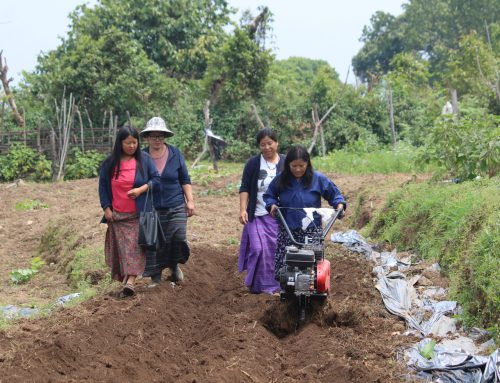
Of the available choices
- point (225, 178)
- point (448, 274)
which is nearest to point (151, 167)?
point (448, 274)

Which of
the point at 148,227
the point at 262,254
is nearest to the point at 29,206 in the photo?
the point at 148,227

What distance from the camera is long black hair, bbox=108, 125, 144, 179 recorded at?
656cm

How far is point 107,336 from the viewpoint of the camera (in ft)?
17.9

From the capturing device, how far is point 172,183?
7102mm

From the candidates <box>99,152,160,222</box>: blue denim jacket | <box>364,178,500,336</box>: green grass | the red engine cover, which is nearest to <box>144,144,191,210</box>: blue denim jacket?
<box>99,152,160,222</box>: blue denim jacket

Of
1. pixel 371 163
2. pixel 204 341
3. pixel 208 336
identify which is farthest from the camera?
pixel 371 163

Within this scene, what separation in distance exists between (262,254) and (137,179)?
1.44 meters

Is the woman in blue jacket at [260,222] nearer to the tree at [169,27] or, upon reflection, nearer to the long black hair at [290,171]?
the long black hair at [290,171]

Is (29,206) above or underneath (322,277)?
underneath

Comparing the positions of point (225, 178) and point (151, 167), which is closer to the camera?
point (151, 167)

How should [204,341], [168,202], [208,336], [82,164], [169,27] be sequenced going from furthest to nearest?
[169,27] → [82,164] → [168,202] → [208,336] → [204,341]

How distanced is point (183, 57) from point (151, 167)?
75.5 ft

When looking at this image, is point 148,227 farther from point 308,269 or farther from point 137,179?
point 308,269

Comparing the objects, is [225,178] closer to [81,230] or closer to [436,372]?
[81,230]
